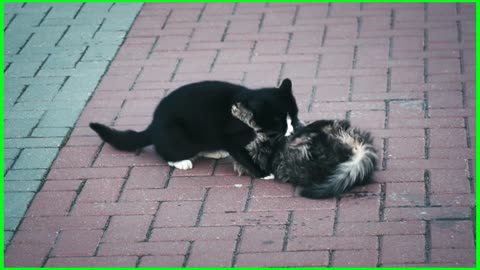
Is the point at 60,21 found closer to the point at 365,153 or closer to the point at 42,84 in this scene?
the point at 42,84

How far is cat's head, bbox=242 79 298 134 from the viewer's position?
4941 mm

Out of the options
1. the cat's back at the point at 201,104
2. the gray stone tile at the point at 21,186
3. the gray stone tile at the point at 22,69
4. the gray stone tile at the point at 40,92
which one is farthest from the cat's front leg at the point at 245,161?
the gray stone tile at the point at 22,69

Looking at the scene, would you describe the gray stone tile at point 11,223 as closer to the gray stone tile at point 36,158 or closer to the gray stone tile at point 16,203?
the gray stone tile at point 16,203

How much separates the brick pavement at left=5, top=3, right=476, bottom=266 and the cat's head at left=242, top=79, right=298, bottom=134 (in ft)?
1.06

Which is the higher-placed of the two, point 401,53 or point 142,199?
point 142,199

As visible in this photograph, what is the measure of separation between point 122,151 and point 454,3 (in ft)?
10.7

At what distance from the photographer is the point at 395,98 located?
596cm

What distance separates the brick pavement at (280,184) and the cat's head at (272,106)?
322 mm

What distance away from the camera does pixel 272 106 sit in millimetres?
4949

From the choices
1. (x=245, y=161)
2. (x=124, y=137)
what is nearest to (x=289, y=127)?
(x=245, y=161)

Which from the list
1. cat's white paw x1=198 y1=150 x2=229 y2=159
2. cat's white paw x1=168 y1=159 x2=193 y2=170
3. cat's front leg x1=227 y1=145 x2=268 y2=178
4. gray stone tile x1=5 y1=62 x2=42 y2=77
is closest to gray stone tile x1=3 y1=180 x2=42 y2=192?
cat's white paw x1=168 y1=159 x2=193 y2=170

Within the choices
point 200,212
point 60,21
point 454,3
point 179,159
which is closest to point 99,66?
point 60,21

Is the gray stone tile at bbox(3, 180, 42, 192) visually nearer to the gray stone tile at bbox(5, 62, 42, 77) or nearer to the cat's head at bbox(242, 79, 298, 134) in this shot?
the cat's head at bbox(242, 79, 298, 134)

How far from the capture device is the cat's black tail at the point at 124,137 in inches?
212
